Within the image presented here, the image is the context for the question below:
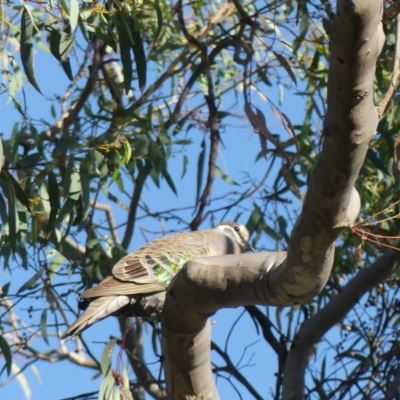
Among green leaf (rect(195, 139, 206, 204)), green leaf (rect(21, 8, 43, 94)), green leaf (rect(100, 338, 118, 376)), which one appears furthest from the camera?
green leaf (rect(195, 139, 206, 204))

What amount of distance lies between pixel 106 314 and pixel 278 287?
1346 mm

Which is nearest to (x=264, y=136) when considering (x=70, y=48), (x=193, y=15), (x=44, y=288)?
(x=70, y=48)

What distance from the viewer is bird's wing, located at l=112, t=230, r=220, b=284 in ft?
13.1

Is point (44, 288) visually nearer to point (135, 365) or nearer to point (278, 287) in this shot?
point (135, 365)

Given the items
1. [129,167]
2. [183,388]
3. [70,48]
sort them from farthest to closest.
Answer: [129,167]
[70,48]
[183,388]

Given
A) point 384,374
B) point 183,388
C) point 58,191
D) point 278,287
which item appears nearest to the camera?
point 278,287

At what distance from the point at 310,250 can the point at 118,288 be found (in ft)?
5.36

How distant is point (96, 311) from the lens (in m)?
3.59

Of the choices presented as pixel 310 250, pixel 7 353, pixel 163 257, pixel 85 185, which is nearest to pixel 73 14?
pixel 85 185

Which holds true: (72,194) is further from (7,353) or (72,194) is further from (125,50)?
(7,353)

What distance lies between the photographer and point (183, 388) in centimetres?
297

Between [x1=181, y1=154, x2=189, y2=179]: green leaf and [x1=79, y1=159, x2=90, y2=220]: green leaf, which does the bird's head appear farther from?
[x1=79, y1=159, x2=90, y2=220]: green leaf

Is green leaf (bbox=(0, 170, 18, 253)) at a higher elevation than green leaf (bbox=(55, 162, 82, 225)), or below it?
below

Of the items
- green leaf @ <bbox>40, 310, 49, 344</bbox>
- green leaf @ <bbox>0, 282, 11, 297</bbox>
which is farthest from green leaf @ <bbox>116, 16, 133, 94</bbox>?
green leaf @ <bbox>40, 310, 49, 344</bbox>
